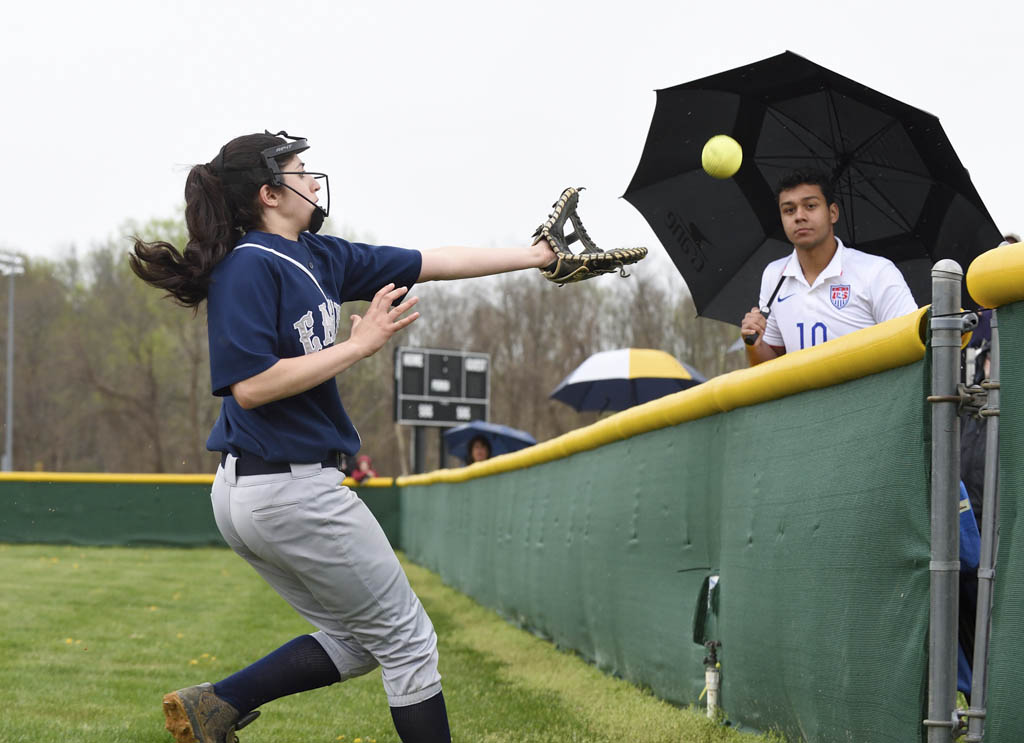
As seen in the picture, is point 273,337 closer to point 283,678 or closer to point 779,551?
point 283,678

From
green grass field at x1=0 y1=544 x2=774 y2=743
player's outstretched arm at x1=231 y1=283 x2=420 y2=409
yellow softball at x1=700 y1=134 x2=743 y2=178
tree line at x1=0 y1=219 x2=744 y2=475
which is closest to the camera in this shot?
player's outstretched arm at x1=231 y1=283 x2=420 y2=409

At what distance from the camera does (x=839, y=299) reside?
15.2 ft

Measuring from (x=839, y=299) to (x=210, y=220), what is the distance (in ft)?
7.74

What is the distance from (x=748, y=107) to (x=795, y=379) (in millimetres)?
1737

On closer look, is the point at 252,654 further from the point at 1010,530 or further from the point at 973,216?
the point at 1010,530

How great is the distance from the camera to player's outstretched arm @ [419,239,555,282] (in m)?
4.08

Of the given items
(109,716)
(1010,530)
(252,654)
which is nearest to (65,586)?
(252,654)

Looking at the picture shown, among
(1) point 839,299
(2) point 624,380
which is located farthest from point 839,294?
(2) point 624,380

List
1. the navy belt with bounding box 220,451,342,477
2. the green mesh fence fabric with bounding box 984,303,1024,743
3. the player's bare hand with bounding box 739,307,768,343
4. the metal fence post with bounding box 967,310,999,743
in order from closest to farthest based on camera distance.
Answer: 1. the green mesh fence fabric with bounding box 984,303,1024,743
2. the metal fence post with bounding box 967,310,999,743
3. the navy belt with bounding box 220,451,342,477
4. the player's bare hand with bounding box 739,307,768,343

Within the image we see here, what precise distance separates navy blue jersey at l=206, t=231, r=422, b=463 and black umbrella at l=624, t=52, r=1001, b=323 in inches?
97.7

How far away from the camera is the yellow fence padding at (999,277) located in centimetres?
286

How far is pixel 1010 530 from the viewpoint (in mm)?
2910

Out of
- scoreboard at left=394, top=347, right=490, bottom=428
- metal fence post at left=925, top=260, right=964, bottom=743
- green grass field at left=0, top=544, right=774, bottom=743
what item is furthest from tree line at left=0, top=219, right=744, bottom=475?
metal fence post at left=925, top=260, right=964, bottom=743

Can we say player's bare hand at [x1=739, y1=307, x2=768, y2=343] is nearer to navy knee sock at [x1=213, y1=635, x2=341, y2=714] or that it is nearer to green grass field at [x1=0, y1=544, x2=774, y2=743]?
green grass field at [x1=0, y1=544, x2=774, y2=743]
